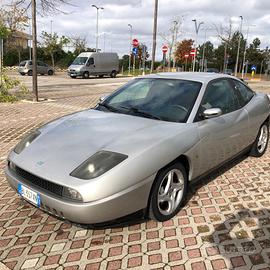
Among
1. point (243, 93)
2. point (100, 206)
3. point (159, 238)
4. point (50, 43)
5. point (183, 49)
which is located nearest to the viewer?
point (100, 206)

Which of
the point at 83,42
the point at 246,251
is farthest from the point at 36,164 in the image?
the point at 83,42

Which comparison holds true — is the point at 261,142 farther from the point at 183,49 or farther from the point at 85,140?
the point at 183,49

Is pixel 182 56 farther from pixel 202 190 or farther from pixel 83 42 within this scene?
pixel 202 190

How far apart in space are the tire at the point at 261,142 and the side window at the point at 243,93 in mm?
613

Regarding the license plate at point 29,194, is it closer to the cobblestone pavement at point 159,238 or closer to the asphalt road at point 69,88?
the cobblestone pavement at point 159,238

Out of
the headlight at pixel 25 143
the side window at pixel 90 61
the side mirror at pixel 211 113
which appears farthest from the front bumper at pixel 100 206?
the side window at pixel 90 61

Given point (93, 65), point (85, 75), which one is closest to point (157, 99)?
point (85, 75)

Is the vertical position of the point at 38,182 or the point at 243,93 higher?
the point at 243,93

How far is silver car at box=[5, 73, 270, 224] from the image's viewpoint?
9.25 feet

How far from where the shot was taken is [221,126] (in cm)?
404

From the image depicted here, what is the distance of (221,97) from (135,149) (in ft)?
6.00

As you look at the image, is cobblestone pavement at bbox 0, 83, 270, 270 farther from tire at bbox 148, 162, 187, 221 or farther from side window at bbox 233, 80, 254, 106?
side window at bbox 233, 80, 254, 106

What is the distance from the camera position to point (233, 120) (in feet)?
14.2

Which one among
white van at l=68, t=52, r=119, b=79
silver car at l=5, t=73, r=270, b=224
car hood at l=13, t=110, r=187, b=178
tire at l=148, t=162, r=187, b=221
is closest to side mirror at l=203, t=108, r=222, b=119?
silver car at l=5, t=73, r=270, b=224
